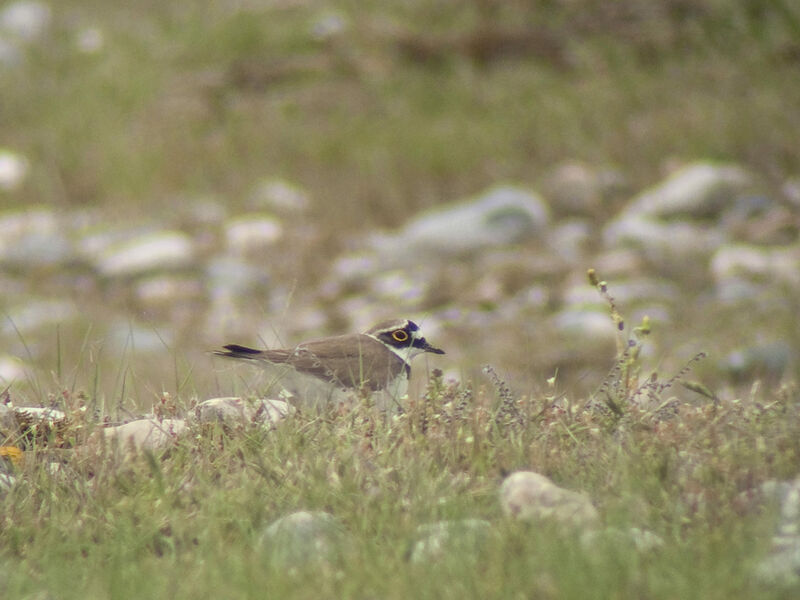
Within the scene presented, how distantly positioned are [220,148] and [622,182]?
4444mm

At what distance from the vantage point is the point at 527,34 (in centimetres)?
1369

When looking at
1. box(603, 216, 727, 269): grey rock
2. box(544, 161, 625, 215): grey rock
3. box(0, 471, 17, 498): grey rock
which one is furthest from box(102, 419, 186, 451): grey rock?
box(544, 161, 625, 215): grey rock

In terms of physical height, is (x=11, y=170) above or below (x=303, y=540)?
above

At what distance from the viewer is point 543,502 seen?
3.15 metres

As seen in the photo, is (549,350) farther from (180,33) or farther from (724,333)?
(180,33)

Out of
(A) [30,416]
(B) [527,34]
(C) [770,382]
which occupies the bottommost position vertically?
(A) [30,416]

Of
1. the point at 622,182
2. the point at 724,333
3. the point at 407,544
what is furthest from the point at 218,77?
the point at 407,544

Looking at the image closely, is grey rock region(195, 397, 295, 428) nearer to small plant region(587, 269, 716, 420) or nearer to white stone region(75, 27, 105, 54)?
small plant region(587, 269, 716, 420)

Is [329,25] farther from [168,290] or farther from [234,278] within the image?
[168,290]

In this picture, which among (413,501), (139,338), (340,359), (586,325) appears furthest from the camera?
(139,338)

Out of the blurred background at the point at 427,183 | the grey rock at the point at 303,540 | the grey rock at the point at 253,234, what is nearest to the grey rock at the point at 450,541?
the grey rock at the point at 303,540

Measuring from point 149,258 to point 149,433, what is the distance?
7913 mm

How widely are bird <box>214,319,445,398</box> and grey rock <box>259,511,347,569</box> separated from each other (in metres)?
1.07

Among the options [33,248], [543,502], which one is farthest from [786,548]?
[33,248]
